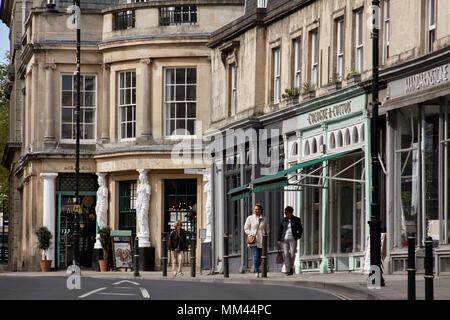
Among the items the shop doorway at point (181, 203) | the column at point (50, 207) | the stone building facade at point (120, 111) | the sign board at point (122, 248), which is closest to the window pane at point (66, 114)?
the stone building facade at point (120, 111)

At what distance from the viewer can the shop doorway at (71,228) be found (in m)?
54.6

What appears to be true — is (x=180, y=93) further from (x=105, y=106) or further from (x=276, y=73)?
(x=276, y=73)

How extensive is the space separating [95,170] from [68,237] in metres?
3.21

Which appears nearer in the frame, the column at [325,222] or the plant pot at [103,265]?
the column at [325,222]

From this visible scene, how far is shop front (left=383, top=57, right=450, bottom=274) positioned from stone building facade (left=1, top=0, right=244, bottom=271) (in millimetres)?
22062

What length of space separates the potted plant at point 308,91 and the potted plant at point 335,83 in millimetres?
1351

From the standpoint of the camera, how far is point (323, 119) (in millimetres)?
36219

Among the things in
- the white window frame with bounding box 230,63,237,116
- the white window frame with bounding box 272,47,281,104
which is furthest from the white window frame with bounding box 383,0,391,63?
the white window frame with bounding box 230,63,237,116

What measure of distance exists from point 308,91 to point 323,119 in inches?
58.5

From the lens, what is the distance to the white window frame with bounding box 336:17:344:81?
35562mm

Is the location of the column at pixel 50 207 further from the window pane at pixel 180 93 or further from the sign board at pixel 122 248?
the window pane at pixel 180 93

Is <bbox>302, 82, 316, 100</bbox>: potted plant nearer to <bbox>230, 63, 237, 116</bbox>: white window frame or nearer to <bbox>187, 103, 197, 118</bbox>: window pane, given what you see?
<bbox>230, 63, 237, 116</bbox>: white window frame
